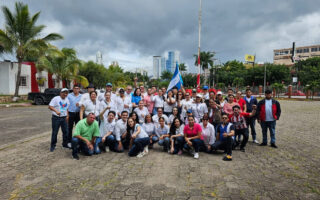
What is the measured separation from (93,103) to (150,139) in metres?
1.99

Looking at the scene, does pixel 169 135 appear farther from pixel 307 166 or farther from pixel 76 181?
pixel 307 166

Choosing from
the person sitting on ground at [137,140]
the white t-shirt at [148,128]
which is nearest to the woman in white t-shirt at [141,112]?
the white t-shirt at [148,128]

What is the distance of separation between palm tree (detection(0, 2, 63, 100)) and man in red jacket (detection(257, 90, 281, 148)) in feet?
64.3

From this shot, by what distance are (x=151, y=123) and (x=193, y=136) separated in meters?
1.33

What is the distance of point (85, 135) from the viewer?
506 cm

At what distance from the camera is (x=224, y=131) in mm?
5195

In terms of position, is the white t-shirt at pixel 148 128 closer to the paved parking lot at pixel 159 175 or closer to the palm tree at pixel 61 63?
the paved parking lot at pixel 159 175

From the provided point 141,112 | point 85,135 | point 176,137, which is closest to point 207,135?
point 176,137

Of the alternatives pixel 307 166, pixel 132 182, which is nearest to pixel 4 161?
pixel 132 182

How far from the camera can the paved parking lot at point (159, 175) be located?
3285 millimetres

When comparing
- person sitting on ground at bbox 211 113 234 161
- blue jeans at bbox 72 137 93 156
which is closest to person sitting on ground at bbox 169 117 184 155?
person sitting on ground at bbox 211 113 234 161

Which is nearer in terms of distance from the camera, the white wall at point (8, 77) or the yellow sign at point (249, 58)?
the white wall at point (8, 77)

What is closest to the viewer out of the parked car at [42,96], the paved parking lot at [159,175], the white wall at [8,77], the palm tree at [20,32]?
the paved parking lot at [159,175]

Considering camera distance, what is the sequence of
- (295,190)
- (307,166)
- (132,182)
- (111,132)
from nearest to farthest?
1. (295,190)
2. (132,182)
3. (307,166)
4. (111,132)
